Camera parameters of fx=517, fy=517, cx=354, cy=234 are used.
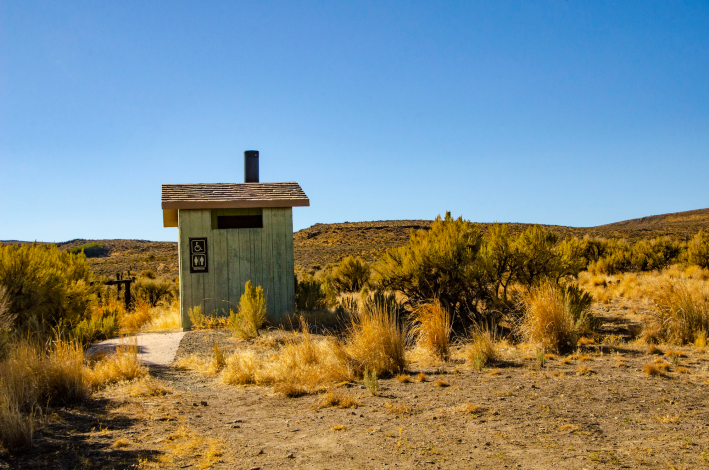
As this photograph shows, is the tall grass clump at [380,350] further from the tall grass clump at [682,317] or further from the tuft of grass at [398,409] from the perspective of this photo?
the tall grass clump at [682,317]

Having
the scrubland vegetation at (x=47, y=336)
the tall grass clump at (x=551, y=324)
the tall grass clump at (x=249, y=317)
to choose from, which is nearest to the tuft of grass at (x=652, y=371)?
the tall grass clump at (x=551, y=324)

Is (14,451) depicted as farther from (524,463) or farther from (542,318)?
(542,318)

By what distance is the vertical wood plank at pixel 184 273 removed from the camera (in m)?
11.8

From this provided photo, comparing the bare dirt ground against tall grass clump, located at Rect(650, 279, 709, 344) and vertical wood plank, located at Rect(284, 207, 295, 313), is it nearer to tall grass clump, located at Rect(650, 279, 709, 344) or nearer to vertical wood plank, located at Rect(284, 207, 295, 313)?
tall grass clump, located at Rect(650, 279, 709, 344)

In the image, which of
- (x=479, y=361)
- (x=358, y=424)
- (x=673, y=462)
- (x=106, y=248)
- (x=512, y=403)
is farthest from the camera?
(x=106, y=248)

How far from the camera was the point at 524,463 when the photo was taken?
12.0 ft

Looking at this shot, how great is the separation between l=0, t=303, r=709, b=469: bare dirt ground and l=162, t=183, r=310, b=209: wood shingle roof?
5778mm

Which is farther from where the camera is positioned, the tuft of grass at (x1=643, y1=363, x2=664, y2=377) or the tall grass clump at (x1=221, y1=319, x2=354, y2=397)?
the tall grass clump at (x1=221, y1=319, x2=354, y2=397)

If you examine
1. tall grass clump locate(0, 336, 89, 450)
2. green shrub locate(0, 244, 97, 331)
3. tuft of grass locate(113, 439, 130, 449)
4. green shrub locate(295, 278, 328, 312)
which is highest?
green shrub locate(0, 244, 97, 331)

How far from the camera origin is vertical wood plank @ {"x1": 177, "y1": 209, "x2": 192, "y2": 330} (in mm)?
11797

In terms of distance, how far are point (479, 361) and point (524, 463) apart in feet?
9.64

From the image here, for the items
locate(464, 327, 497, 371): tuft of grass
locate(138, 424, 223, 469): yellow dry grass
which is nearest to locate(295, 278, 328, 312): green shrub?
locate(464, 327, 497, 371): tuft of grass

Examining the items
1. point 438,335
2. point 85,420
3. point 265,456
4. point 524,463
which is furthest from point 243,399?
point 524,463

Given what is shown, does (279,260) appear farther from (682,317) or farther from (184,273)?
(682,317)
